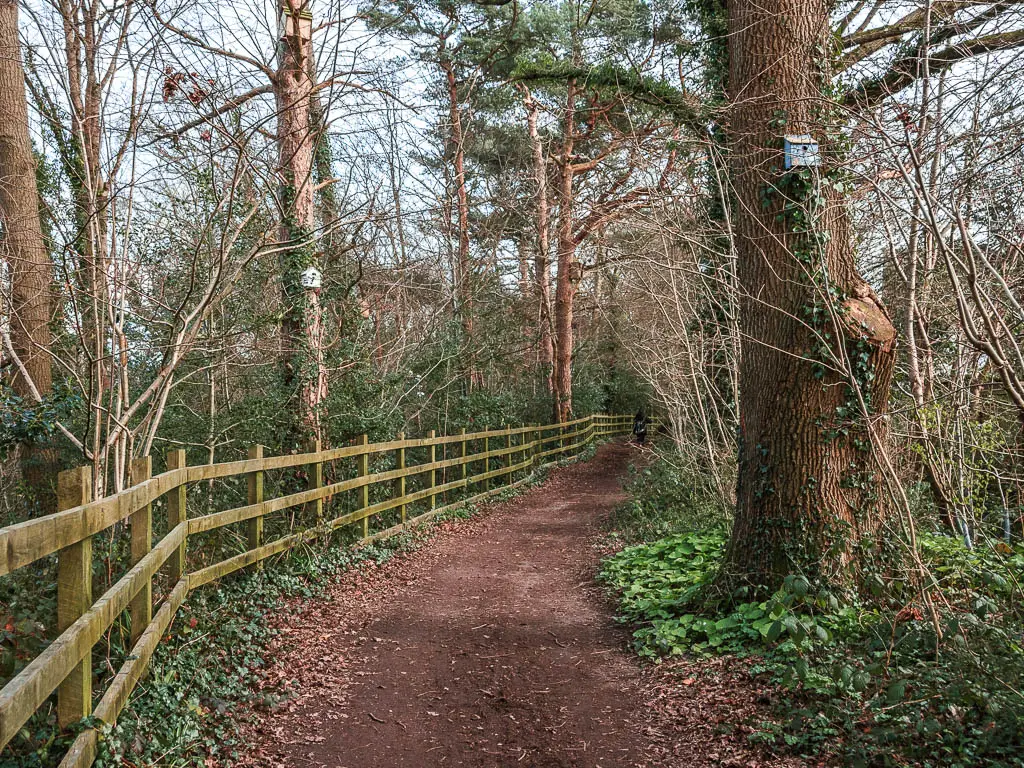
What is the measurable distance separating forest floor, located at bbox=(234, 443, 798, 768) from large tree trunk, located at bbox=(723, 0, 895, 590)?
1049 mm

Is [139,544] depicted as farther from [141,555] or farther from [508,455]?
[508,455]

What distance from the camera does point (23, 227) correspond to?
7711 millimetres

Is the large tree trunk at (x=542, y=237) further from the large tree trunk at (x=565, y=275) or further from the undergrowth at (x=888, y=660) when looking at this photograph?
the undergrowth at (x=888, y=660)

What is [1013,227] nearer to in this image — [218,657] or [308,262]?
[218,657]

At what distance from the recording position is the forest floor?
12.1 ft

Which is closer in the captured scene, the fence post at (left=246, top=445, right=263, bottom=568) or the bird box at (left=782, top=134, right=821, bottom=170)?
the bird box at (left=782, top=134, right=821, bottom=170)

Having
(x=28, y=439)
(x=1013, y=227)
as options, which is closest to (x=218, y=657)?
(x=28, y=439)

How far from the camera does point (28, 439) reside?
685cm

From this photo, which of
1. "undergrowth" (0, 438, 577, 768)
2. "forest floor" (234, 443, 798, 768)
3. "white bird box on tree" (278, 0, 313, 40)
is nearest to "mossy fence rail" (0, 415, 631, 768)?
"undergrowth" (0, 438, 577, 768)

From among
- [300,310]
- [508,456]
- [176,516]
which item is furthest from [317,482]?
[508,456]

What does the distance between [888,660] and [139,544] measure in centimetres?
374

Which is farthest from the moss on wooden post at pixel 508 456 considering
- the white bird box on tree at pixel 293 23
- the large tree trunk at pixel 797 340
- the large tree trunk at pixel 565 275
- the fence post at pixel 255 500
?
the large tree trunk at pixel 797 340

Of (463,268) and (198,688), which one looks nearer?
(198,688)

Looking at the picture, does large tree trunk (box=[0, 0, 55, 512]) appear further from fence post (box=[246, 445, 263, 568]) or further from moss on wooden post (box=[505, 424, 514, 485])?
moss on wooden post (box=[505, 424, 514, 485])
